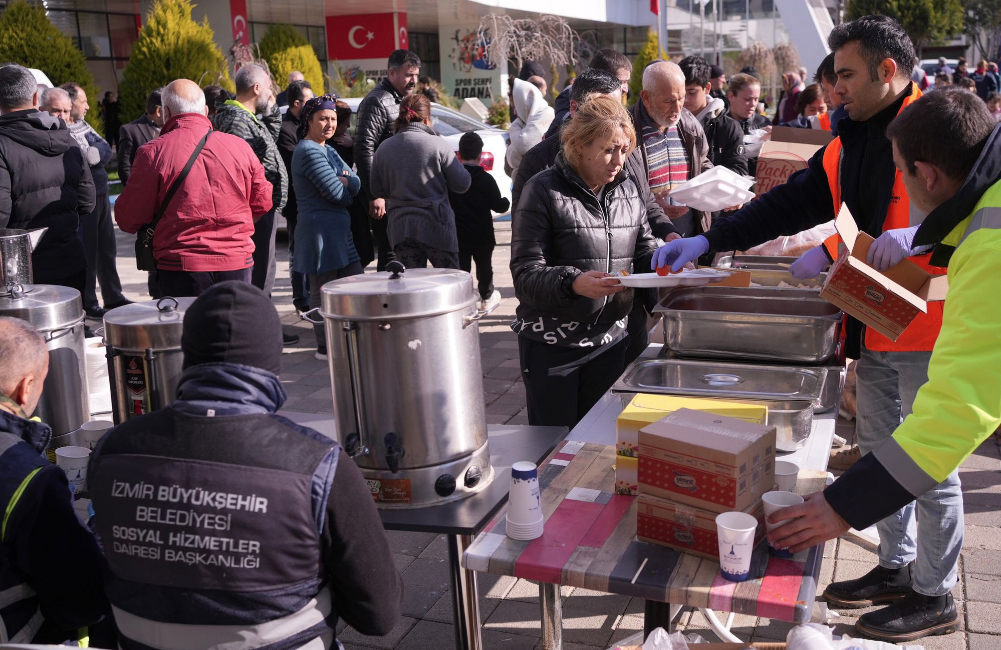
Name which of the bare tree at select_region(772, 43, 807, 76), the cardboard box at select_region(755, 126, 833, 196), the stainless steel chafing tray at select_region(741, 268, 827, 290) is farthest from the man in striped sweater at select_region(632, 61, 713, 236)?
the bare tree at select_region(772, 43, 807, 76)

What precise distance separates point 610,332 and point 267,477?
1.86 metres

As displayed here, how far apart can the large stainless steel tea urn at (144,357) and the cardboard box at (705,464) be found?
1.51m

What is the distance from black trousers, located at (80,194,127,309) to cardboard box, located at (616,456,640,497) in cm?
623

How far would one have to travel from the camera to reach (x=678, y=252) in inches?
128

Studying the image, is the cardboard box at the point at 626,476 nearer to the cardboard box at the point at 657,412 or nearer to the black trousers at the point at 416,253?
the cardboard box at the point at 657,412

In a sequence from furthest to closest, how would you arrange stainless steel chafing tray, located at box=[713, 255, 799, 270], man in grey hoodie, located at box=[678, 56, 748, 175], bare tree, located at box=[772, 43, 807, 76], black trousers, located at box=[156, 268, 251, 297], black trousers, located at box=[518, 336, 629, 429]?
bare tree, located at box=[772, 43, 807, 76]
man in grey hoodie, located at box=[678, 56, 748, 175]
black trousers, located at box=[156, 268, 251, 297]
stainless steel chafing tray, located at box=[713, 255, 799, 270]
black trousers, located at box=[518, 336, 629, 429]

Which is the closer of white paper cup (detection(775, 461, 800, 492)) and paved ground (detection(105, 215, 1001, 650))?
white paper cup (detection(775, 461, 800, 492))

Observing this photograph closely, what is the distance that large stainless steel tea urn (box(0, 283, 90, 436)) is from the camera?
3.08 m

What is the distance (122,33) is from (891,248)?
2074cm

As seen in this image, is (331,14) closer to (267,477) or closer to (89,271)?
(89,271)

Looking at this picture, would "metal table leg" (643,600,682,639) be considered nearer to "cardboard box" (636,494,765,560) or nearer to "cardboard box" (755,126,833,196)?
"cardboard box" (636,494,765,560)

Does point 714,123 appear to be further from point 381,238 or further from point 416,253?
point 381,238

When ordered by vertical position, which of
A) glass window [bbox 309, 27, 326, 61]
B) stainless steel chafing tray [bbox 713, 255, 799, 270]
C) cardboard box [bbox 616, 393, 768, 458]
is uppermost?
glass window [bbox 309, 27, 326, 61]

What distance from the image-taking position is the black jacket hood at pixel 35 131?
499 centimetres
